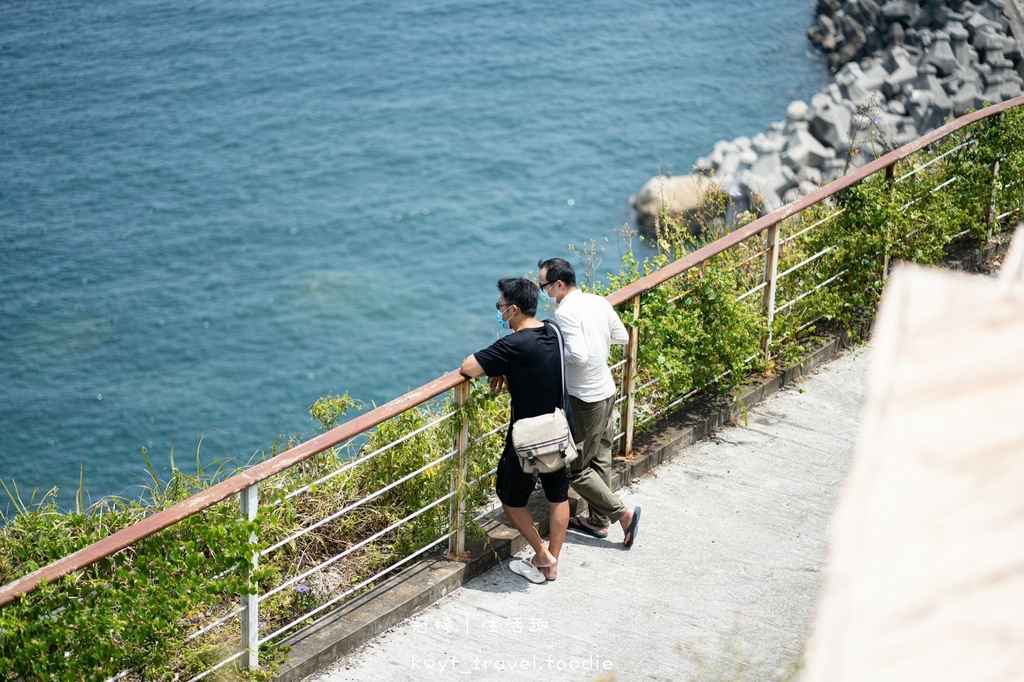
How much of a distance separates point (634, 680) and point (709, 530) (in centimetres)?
131

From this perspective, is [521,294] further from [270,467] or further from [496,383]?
[270,467]

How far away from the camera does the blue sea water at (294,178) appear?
20.7 m

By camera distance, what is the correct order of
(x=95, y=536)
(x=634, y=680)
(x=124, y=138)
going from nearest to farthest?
(x=634, y=680) → (x=95, y=536) → (x=124, y=138)

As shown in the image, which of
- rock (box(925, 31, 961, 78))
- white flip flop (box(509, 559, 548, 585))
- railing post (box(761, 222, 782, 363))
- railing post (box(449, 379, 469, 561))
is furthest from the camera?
rock (box(925, 31, 961, 78))

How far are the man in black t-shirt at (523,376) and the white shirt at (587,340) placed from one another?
25cm

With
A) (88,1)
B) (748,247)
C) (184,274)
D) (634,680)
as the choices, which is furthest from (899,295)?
(88,1)

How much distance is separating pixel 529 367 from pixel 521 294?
1.12 feet

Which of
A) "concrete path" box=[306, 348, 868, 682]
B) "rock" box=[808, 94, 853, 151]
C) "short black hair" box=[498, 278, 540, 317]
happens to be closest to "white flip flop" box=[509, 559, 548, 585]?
"concrete path" box=[306, 348, 868, 682]

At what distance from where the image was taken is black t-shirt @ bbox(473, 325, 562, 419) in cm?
538

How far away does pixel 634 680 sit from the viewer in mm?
5156

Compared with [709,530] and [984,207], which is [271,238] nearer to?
[984,207]

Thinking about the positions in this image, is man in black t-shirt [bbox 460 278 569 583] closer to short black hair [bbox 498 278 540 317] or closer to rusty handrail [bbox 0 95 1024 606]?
short black hair [bbox 498 278 540 317]

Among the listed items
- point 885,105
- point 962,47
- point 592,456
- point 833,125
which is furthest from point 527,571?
point 962,47

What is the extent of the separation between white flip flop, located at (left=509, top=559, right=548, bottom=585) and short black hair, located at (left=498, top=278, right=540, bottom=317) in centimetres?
133
